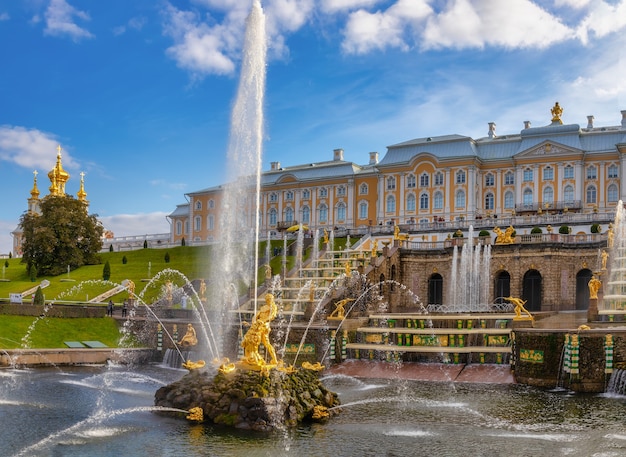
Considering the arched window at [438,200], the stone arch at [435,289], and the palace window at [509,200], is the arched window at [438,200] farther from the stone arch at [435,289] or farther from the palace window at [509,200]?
the stone arch at [435,289]

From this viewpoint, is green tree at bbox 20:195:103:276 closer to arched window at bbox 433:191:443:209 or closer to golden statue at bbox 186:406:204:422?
arched window at bbox 433:191:443:209

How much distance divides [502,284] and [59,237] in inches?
1587

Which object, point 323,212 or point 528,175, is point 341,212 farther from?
point 528,175

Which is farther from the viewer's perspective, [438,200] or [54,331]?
[438,200]

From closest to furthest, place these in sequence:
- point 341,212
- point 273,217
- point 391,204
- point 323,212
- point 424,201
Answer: point 424,201, point 391,204, point 341,212, point 323,212, point 273,217

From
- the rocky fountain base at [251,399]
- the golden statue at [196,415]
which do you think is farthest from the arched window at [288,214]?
the golden statue at [196,415]

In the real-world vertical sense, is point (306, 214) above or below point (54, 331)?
above

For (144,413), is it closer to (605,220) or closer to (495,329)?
(495,329)

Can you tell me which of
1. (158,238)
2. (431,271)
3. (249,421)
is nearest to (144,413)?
(249,421)

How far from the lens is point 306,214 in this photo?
83125mm

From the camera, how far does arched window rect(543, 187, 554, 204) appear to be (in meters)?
68.7

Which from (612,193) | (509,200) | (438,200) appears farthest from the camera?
(438,200)

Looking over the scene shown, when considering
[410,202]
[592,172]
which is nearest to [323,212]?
[410,202]

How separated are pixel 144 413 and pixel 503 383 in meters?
12.9
